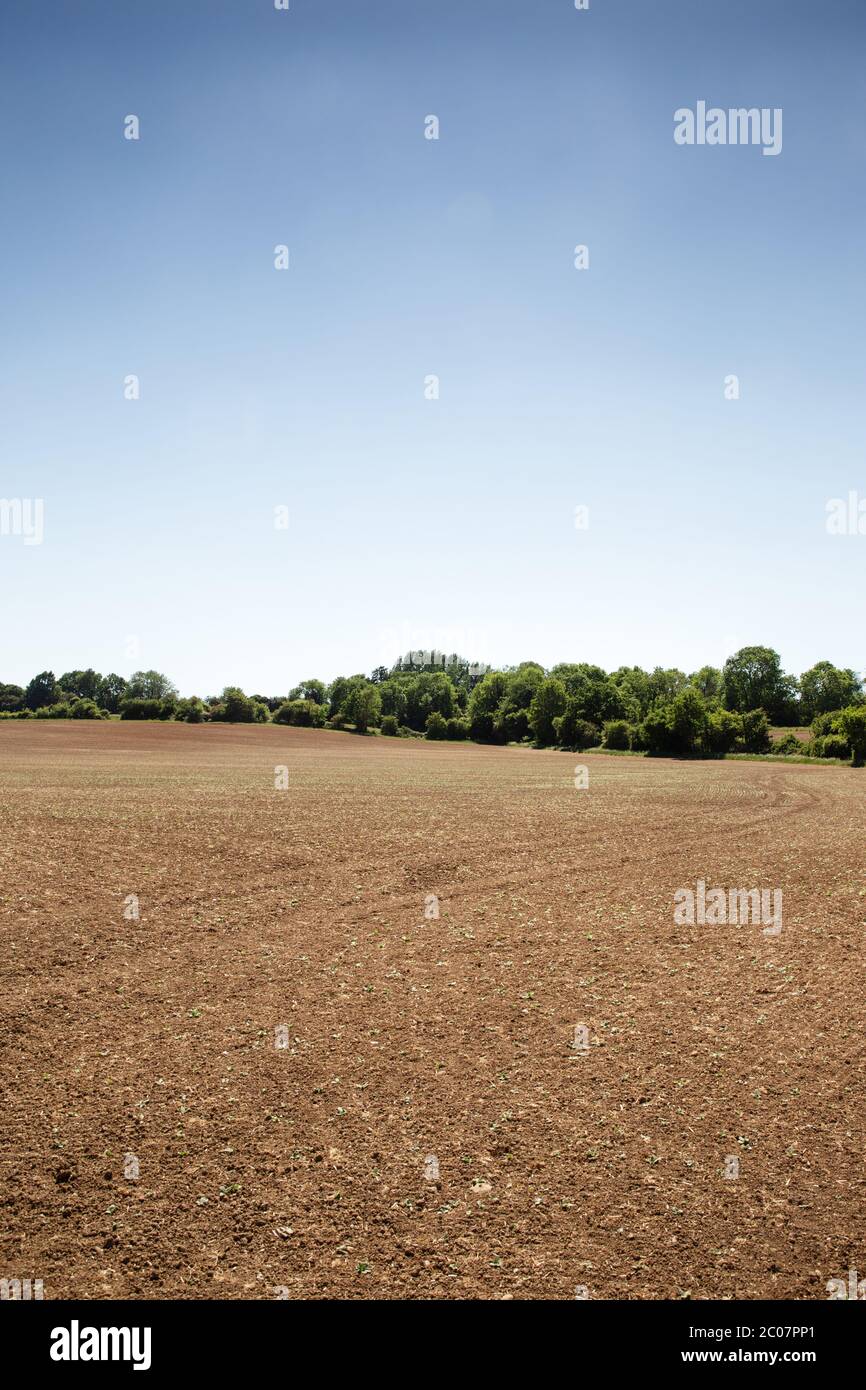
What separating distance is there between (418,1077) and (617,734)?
104732 millimetres

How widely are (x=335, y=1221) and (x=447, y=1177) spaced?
1.18m

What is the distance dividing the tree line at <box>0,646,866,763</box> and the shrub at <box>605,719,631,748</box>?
0.17 meters

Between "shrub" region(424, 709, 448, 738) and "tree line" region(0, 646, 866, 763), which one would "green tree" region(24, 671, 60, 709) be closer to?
"tree line" region(0, 646, 866, 763)

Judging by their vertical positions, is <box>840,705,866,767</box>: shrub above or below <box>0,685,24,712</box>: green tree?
below

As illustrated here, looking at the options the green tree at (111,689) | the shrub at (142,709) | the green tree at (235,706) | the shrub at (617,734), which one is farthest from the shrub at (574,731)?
the green tree at (111,689)

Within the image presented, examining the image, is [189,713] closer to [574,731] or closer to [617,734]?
[574,731]

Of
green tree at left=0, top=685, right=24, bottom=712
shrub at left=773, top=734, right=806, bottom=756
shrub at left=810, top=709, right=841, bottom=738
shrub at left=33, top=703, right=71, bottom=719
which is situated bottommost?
shrub at left=773, top=734, right=806, bottom=756

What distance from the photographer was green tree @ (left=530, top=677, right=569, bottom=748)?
432ft

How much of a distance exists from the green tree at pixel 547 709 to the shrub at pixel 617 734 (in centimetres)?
2001

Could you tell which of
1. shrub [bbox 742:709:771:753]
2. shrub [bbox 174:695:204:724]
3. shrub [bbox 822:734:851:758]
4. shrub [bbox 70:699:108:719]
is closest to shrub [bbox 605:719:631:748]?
shrub [bbox 742:709:771:753]

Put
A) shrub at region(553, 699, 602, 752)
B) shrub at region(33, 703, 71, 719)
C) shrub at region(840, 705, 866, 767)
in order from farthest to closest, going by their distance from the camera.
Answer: shrub at region(33, 703, 71, 719) < shrub at region(553, 699, 602, 752) < shrub at region(840, 705, 866, 767)

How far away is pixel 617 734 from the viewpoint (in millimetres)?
109875

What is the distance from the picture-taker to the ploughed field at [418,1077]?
6160mm

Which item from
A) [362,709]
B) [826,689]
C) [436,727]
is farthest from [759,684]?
[362,709]
